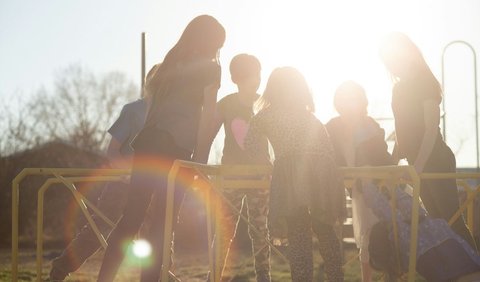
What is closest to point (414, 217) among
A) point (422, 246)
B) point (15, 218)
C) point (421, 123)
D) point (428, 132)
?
point (422, 246)

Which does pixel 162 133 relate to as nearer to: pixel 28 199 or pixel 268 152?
pixel 268 152

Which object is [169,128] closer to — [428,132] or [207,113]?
[207,113]

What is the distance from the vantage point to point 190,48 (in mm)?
5023

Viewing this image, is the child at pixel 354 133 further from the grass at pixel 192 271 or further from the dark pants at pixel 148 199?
the dark pants at pixel 148 199

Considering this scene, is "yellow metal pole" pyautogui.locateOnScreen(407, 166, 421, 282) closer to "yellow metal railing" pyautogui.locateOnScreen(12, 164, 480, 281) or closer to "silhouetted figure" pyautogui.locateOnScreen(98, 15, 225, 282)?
"yellow metal railing" pyautogui.locateOnScreen(12, 164, 480, 281)

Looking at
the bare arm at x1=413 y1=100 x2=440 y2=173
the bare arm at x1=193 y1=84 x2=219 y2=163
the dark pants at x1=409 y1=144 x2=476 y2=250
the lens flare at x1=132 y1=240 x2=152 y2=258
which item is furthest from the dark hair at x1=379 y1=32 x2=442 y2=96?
the lens flare at x1=132 y1=240 x2=152 y2=258

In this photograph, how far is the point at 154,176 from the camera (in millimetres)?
4738

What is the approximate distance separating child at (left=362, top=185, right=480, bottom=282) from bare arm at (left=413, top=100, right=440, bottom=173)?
315 mm

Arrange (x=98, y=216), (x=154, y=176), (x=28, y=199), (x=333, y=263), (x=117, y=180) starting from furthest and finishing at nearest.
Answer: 1. (x=28, y=199)
2. (x=98, y=216)
3. (x=117, y=180)
4. (x=333, y=263)
5. (x=154, y=176)

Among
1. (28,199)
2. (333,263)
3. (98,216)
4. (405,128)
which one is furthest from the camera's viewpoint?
(28,199)

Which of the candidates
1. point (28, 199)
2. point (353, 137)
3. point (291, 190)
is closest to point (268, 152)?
point (353, 137)

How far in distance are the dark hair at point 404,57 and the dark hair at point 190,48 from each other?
125cm

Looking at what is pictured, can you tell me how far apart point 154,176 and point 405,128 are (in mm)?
1886

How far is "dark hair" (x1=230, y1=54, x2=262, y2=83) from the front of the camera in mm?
6773
